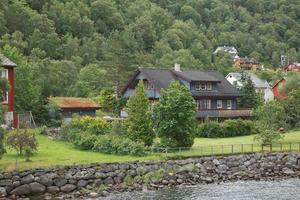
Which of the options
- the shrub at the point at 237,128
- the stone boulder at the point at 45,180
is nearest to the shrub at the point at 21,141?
the stone boulder at the point at 45,180

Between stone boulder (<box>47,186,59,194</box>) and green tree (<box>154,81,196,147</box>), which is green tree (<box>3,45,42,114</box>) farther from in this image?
stone boulder (<box>47,186,59,194</box>)

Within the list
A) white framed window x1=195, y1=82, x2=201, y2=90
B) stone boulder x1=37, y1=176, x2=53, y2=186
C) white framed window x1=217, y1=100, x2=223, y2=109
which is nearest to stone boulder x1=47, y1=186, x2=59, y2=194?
stone boulder x1=37, y1=176, x2=53, y2=186

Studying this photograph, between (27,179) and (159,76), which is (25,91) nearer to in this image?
(159,76)

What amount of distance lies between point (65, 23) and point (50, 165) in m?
124

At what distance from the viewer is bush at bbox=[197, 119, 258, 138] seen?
61.5 meters

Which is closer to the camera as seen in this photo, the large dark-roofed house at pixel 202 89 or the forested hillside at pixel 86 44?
the large dark-roofed house at pixel 202 89

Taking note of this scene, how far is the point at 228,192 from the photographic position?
38.8 meters

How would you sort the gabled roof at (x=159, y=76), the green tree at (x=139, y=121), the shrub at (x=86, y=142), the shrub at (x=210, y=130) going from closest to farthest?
1. the shrub at (x=86, y=142)
2. the green tree at (x=139, y=121)
3. the shrub at (x=210, y=130)
4. the gabled roof at (x=159, y=76)

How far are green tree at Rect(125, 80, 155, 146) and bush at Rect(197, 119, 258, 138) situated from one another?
43.0 feet

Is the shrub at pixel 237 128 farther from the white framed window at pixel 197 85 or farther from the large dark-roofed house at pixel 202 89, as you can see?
the white framed window at pixel 197 85

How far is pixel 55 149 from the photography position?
47.2m

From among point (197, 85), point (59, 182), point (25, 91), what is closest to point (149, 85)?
point (197, 85)

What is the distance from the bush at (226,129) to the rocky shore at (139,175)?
44.2ft

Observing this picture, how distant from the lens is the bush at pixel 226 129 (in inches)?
2423
